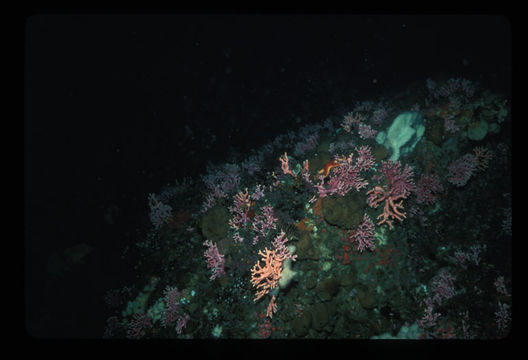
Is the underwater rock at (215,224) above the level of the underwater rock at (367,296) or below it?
above

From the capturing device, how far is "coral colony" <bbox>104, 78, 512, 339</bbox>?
10.8ft

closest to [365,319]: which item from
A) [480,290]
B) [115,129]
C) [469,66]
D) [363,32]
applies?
[480,290]

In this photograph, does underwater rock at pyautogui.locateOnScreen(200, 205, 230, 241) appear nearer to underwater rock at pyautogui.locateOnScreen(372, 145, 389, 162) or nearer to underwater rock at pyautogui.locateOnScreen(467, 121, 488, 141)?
underwater rock at pyautogui.locateOnScreen(372, 145, 389, 162)

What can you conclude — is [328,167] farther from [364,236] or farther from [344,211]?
[364,236]

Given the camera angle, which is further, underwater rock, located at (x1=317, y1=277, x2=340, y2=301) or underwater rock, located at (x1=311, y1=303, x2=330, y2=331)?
underwater rock, located at (x1=317, y1=277, x2=340, y2=301)

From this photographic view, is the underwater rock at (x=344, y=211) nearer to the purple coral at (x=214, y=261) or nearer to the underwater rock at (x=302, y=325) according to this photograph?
the underwater rock at (x=302, y=325)

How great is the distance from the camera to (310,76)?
12.6m

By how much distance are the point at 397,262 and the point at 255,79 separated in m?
11.8

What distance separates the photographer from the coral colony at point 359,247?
3.29 metres

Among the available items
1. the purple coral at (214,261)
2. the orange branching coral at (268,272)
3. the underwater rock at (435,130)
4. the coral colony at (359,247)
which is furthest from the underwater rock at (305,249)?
the underwater rock at (435,130)

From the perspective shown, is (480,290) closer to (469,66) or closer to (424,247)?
(424,247)

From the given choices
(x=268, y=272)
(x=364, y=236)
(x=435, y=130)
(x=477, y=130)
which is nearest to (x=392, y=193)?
(x=364, y=236)

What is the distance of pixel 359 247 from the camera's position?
139 inches

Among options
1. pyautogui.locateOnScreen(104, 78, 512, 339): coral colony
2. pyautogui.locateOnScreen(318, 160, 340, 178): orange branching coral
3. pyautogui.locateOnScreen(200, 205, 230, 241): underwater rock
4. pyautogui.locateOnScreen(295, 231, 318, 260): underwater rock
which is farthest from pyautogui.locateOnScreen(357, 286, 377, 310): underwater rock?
pyautogui.locateOnScreen(200, 205, 230, 241): underwater rock
